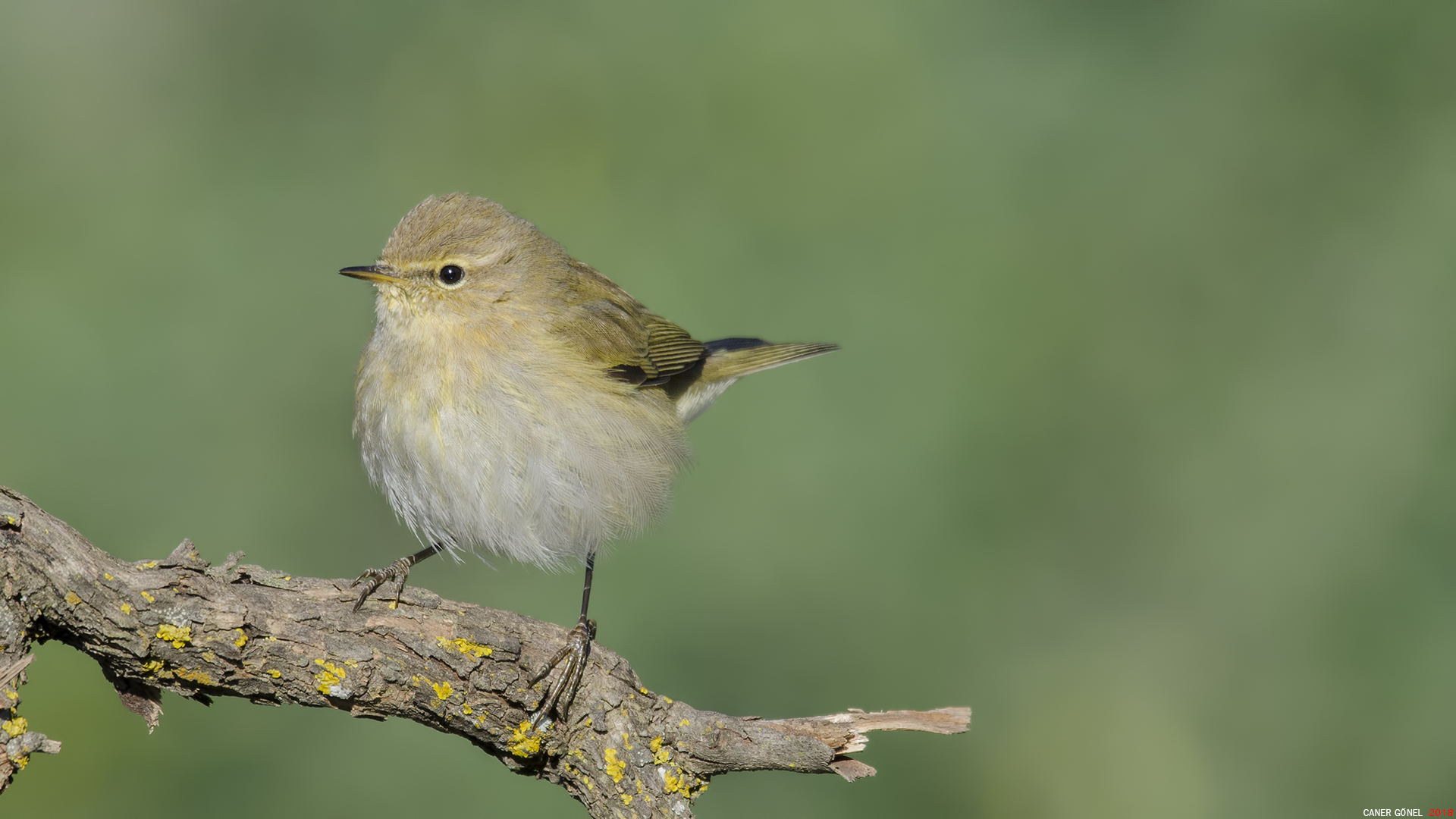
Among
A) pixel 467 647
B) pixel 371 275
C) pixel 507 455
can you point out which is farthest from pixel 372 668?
pixel 371 275

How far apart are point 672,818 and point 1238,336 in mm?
5532

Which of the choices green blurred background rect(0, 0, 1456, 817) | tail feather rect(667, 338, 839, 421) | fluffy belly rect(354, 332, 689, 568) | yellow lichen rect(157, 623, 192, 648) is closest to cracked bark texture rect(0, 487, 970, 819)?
yellow lichen rect(157, 623, 192, 648)

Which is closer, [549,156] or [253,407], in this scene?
[253,407]

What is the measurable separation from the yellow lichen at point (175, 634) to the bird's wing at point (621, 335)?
198 centimetres

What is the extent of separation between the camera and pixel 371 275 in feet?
14.7

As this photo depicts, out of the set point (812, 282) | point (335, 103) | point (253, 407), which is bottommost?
point (253, 407)

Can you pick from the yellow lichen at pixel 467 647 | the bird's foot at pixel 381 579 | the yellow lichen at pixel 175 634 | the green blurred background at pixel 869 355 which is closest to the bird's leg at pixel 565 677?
the yellow lichen at pixel 467 647

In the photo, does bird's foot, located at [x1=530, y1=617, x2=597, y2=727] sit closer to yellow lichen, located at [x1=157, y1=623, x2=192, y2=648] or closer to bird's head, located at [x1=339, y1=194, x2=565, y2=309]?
yellow lichen, located at [x1=157, y1=623, x2=192, y2=648]

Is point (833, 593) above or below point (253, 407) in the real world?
below

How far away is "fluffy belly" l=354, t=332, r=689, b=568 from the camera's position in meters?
4.27

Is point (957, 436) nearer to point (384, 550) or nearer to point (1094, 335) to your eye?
point (1094, 335)

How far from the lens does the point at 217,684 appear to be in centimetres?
334

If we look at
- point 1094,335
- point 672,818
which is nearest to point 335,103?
point 1094,335

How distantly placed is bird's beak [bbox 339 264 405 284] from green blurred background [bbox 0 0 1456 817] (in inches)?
61.7
